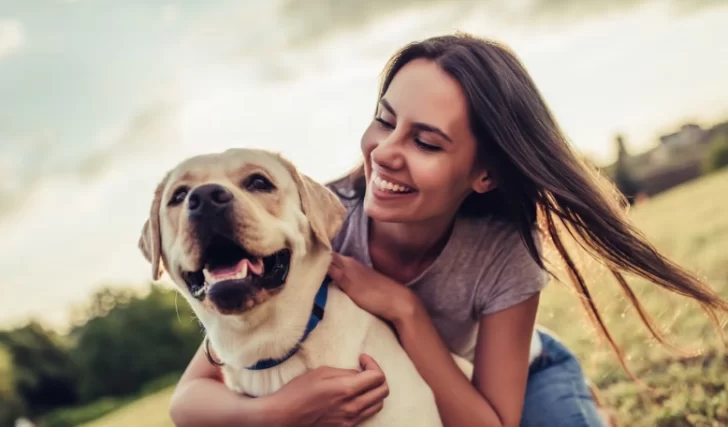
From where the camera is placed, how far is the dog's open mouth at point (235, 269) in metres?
2.14

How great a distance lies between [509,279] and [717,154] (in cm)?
1755

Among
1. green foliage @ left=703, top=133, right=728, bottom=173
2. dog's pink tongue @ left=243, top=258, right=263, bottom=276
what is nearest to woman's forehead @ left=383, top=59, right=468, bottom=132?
dog's pink tongue @ left=243, top=258, right=263, bottom=276

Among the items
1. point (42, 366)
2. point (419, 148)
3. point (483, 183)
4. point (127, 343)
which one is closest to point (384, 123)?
point (419, 148)

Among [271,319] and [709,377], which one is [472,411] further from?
[709,377]

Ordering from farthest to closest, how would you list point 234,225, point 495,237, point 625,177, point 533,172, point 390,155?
point 625,177 → point 495,237 → point 533,172 → point 390,155 → point 234,225

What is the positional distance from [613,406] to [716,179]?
12442 millimetres

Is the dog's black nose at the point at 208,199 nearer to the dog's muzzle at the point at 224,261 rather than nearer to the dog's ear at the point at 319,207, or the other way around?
the dog's muzzle at the point at 224,261

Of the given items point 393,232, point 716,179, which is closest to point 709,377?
point 393,232

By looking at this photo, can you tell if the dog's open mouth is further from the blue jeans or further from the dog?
the blue jeans

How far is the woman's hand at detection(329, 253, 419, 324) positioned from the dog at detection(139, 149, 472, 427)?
0.04 m

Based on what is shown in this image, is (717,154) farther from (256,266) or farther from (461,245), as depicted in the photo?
(256,266)

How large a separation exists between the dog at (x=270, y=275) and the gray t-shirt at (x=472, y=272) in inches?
15.4

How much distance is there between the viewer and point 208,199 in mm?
2111

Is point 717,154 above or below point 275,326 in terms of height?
below
